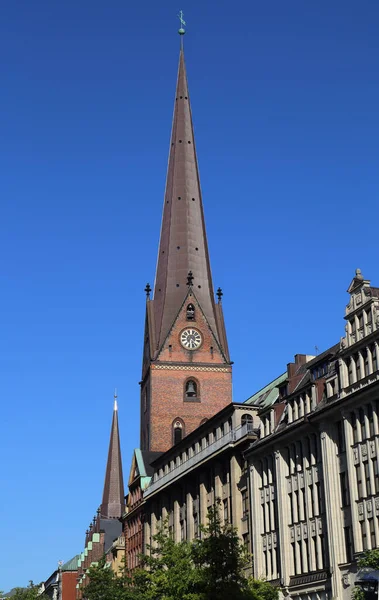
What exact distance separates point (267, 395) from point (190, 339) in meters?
37.6

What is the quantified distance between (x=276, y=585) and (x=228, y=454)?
42.7 ft

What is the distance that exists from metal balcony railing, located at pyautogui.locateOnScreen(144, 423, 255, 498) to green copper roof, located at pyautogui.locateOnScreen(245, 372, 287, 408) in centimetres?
236

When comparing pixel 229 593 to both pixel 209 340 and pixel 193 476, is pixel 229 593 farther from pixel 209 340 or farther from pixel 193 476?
pixel 209 340

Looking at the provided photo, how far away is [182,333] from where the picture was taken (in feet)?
370

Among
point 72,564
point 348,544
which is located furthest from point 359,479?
point 72,564

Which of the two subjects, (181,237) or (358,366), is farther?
(181,237)

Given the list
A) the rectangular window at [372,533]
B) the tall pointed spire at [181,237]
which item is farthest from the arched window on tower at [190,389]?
the rectangular window at [372,533]

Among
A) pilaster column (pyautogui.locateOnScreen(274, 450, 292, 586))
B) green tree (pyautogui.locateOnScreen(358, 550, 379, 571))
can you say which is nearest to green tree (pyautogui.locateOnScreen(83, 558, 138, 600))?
pilaster column (pyautogui.locateOnScreen(274, 450, 292, 586))

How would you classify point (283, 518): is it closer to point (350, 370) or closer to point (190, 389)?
point (350, 370)

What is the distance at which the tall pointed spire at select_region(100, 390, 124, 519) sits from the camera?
158500 millimetres

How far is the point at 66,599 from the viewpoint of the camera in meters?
161

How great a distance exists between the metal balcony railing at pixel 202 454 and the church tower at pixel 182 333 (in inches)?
588

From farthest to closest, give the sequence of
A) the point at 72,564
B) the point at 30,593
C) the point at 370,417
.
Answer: the point at 72,564 → the point at 30,593 → the point at 370,417

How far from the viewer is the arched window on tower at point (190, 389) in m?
110
